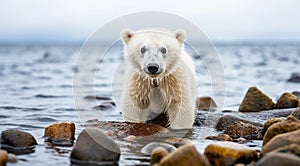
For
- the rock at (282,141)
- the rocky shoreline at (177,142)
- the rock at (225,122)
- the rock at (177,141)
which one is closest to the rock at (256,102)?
the rocky shoreline at (177,142)

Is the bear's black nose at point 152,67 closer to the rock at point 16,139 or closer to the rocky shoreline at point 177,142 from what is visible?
the rocky shoreline at point 177,142

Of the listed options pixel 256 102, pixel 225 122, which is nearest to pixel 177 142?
pixel 225 122

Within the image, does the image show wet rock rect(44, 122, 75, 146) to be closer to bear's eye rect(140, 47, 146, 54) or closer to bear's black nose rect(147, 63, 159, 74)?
bear's black nose rect(147, 63, 159, 74)

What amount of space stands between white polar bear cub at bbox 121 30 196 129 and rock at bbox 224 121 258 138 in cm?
89

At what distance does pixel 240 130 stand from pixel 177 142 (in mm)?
1462

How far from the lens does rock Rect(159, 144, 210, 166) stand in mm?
5341

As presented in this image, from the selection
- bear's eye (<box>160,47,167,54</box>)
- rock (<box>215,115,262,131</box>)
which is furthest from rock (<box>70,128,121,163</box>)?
rock (<box>215,115,262,131</box>)

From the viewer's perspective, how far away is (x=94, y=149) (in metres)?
6.25

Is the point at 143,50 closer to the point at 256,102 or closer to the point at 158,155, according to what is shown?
the point at 158,155

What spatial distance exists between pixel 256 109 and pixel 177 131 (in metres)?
3.37

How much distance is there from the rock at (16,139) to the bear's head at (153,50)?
2.18 meters

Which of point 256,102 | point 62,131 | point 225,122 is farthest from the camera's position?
point 256,102

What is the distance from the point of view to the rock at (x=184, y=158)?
5.34 meters

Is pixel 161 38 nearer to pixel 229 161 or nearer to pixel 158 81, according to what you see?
pixel 158 81
